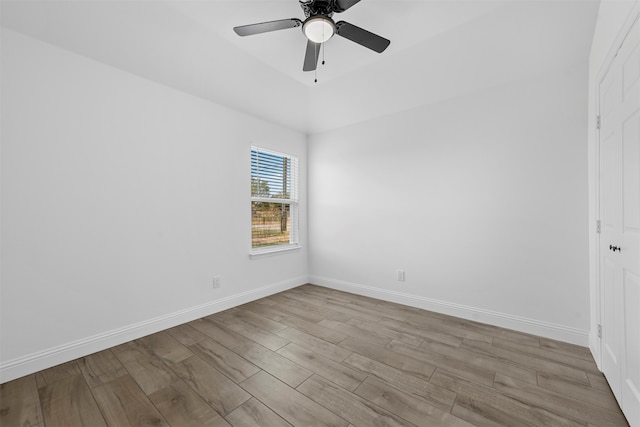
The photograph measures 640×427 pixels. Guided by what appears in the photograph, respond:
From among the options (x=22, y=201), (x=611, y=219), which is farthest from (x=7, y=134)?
(x=611, y=219)

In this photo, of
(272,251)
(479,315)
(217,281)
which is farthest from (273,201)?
(479,315)

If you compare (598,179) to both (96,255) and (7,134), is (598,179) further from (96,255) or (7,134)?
(7,134)

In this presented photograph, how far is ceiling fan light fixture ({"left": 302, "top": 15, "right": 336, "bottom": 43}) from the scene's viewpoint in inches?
69.1

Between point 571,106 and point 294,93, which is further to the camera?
point 294,93

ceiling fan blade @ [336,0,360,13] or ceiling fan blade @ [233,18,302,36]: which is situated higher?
ceiling fan blade @ [336,0,360,13]

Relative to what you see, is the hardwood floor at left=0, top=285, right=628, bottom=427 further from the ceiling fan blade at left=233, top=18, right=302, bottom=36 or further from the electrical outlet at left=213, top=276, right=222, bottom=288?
the ceiling fan blade at left=233, top=18, right=302, bottom=36

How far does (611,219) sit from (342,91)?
8.79 ft

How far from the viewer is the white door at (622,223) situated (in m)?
1.36

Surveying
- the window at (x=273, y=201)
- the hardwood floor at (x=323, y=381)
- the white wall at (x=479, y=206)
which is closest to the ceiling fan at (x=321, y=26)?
the white wall at (x=479, y=206)

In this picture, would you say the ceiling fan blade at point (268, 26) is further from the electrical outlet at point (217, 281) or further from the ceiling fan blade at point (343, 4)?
the electrical outlet at point (217, 281)

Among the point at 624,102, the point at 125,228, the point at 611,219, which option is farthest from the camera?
the point at 125,228

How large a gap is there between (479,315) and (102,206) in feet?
12.1

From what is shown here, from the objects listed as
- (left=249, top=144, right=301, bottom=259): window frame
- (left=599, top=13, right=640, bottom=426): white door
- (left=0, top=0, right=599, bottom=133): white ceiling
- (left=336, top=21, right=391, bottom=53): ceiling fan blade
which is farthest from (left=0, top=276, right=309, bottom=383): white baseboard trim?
(left=599, top=13, right=640, bottom=426): white door

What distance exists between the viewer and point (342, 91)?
3.29 m
